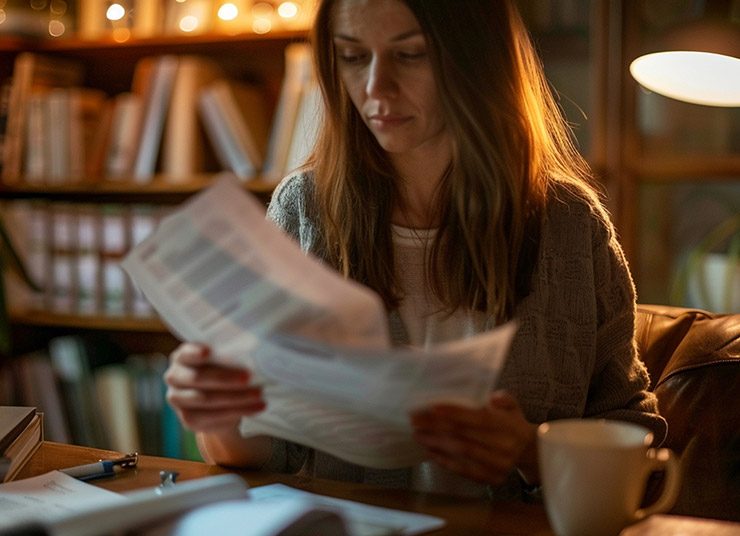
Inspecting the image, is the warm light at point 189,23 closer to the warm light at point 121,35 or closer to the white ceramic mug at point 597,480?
the warm light at point 121,35

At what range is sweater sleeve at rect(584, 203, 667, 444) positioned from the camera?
1224 millimetres

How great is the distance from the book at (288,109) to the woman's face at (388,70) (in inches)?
44.1

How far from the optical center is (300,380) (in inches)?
32.7

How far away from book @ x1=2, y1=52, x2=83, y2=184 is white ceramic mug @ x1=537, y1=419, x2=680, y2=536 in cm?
221

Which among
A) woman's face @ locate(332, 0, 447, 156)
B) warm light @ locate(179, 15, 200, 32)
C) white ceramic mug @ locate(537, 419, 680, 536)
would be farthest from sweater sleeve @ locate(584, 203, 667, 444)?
warm light @ locate(179, 15, 200, 32)

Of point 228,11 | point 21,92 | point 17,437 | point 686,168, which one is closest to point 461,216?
point 17,437

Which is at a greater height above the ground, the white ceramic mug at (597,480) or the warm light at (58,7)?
the warm light at (58,7)

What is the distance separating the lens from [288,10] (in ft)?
8.13

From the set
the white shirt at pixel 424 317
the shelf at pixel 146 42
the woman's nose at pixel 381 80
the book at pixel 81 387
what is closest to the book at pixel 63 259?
the book at pixel 81 387

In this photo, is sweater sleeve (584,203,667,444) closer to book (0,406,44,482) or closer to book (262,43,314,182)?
book (0,406,44,482)

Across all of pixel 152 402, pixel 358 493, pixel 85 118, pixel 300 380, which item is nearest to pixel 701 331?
pixel 358 493

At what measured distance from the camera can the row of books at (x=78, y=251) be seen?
2.62m

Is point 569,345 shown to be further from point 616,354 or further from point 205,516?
point 205,516

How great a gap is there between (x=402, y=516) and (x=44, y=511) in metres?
0.32
